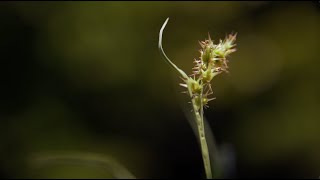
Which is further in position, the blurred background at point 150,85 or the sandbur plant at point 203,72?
the blurred background at point 150,85

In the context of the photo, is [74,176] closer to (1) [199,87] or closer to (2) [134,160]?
(2) [134,160]

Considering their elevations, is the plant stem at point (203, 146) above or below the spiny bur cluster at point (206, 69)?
below

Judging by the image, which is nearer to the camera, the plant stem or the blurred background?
the plant stem

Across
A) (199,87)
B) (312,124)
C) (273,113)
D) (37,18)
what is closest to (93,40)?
→ (37,18)

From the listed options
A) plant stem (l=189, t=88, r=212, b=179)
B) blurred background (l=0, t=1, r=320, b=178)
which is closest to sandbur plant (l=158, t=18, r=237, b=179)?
plant stem (l=189, t=88, r=212, b=179)

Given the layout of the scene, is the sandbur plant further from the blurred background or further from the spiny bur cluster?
the blurred background

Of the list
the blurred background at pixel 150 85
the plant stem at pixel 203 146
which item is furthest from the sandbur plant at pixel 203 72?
the blurred background at pixel 150 85

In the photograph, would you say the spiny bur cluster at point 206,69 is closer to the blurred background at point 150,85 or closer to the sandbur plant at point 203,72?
the sandbur plant at point 203,72

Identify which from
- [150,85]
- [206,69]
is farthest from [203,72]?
[150,85]
